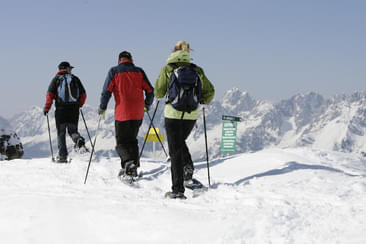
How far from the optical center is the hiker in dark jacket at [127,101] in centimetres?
693

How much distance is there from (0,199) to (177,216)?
2514 millimetres

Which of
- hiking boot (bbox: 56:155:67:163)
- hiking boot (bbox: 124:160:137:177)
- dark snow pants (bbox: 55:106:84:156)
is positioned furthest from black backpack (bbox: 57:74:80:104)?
hiking boot (bbox: 124:160:137:177)

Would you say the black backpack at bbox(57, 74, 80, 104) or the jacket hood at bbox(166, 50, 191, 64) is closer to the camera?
the jacket hood at bbox(166, 50, 191, 64)

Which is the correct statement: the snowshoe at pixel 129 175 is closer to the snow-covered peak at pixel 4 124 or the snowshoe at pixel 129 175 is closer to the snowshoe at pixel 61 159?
A: the snowshoe at pixel 61 159

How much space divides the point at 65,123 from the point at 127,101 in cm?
291

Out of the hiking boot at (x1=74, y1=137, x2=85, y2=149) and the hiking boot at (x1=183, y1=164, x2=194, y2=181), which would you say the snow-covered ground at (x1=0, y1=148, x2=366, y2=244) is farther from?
the hiking boot at (x1=74, y1=137, x2=85, y2=149)

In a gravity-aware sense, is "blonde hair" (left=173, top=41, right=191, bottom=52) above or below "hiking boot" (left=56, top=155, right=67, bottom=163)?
above

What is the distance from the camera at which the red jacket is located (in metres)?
6.93

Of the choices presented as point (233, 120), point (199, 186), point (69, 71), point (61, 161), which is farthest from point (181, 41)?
point (233, 120)

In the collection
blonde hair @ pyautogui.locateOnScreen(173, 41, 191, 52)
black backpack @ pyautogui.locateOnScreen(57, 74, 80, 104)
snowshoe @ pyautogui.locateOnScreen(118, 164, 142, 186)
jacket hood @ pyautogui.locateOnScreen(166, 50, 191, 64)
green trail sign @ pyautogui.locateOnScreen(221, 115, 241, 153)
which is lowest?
green trail sign @ pyautogui.locateOnScreen(221, 115, 241, 153)

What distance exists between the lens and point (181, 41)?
579 cm

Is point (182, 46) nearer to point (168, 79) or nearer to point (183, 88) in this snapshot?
point (168, 79)

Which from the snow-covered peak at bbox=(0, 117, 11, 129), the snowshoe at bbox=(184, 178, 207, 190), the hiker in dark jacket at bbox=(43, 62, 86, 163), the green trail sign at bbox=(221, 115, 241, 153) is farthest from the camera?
the snow-covered peak at bbox=(0, 117, 11, 129)

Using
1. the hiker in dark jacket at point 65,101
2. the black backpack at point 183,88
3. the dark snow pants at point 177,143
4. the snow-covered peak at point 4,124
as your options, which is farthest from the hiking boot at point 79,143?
the snow-covered peak at point 4,124
